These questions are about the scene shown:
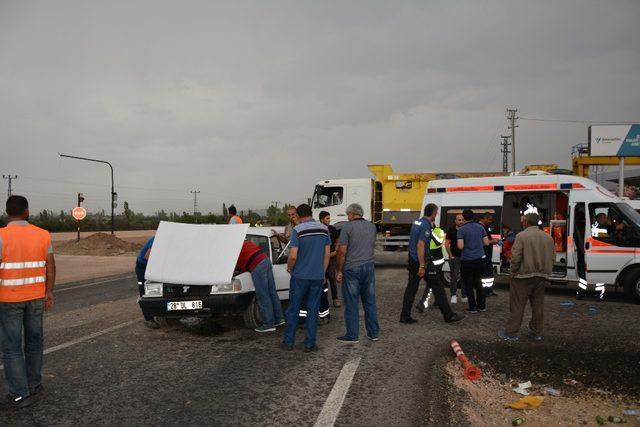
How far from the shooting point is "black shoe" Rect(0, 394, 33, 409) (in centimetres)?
431

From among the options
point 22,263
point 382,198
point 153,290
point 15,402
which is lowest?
point 15,402

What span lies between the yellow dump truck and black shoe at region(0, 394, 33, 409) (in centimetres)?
1356

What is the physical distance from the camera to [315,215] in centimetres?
1783

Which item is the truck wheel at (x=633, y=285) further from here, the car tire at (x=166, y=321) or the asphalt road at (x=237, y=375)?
the car tire at (x=166, y=321)

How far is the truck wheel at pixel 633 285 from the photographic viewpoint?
970 centimetres

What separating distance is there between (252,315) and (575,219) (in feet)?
24.8

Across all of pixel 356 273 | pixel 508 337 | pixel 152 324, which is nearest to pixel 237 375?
pixel 356 273

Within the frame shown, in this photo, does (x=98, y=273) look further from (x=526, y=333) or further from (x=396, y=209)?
(x=526, y=333)

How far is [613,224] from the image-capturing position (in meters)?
10.1

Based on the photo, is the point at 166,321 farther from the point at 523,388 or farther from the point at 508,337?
the point at 523,388

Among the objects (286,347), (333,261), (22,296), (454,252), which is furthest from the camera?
(454,252)

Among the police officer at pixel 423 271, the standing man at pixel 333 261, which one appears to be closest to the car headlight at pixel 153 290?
the standing man at pixel 333 261

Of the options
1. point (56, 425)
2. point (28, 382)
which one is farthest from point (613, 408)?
point (28, 382)

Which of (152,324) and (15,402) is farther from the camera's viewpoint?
(152,324)
